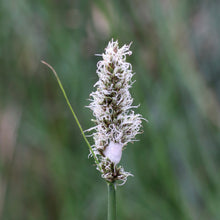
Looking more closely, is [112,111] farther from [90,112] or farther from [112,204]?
[90,112]

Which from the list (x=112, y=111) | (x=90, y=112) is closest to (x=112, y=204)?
(x=112, y=111)

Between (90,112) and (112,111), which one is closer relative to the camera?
(112,111)

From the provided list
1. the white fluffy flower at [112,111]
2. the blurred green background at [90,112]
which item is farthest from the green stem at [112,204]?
the blurred green background at [90,112]

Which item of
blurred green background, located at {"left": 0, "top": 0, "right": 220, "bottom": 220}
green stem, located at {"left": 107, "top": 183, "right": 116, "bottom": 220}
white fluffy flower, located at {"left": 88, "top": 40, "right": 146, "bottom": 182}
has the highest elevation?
blurred green background, located at {"left": 0, "top": 0, "right": 220, "bottom": 220}

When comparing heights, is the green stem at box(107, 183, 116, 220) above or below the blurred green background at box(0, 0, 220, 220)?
below

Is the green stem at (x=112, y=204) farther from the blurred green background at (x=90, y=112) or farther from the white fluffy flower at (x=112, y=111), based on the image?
the blurred green background at (x=90, y=112)

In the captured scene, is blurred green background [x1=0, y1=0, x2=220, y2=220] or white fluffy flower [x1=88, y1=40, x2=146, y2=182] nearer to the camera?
white fluffy flower [x1=88, y1=40, x2=146, y2=182]

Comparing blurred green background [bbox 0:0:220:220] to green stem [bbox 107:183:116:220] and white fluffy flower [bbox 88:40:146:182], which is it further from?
green stem [bbox 107:183:116:220]

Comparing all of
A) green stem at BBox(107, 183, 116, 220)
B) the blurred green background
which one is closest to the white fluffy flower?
green stem at BBox(107, 183, 116, 220)
